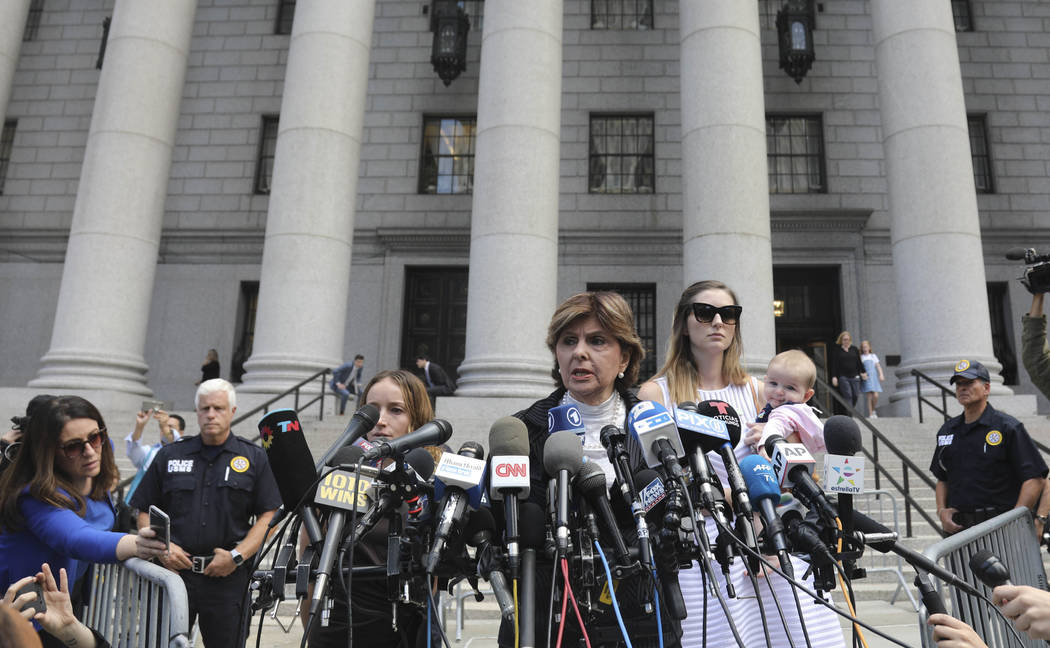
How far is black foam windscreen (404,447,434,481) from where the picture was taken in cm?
249

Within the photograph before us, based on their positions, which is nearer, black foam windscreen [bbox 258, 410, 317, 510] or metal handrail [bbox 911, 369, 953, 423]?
black foam windscreen [bbox 258, 410, 317, 510]

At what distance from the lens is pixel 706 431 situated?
7.64 ft

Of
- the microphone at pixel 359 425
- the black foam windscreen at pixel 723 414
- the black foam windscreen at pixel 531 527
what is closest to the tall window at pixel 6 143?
the microphone at pixel 359 425

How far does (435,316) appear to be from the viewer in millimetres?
20297

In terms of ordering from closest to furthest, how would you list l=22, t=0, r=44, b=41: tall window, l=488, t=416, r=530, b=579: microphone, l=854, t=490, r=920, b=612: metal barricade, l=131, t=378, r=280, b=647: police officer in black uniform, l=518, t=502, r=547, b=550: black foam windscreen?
l=488, t=416, r=530, b=579: microphone → l=518, t=502, r=547, b=550: black foam windscreen → l=131, t=378, r=280, b=647: police officer in black uniform → l=854, t=490, r=920, b=612: metal barricade → l=22, t=0, r=44, b=41: tall window

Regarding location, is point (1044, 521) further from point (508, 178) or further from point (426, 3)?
point (426, 3)

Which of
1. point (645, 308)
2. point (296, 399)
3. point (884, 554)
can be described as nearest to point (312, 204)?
point (296, 399)

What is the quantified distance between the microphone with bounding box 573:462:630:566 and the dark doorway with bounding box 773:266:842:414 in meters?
18.1

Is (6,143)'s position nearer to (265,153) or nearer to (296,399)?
(265,153)

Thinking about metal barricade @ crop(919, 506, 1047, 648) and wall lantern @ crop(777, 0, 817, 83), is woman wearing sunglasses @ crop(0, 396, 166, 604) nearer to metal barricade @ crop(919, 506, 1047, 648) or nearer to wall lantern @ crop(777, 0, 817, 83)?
metal barricade @ crop(919, 506, 1047, 648)

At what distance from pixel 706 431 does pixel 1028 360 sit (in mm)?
3816


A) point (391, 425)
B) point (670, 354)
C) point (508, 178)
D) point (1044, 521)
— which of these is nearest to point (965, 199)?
point (508, 178)

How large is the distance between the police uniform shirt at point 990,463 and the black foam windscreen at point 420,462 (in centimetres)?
505

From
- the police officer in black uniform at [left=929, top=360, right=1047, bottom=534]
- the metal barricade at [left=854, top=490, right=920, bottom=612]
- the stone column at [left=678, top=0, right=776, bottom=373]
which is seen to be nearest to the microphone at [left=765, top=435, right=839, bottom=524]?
the police officer in black uniform at [left=929, top=360, right=1047, bottom=534]
